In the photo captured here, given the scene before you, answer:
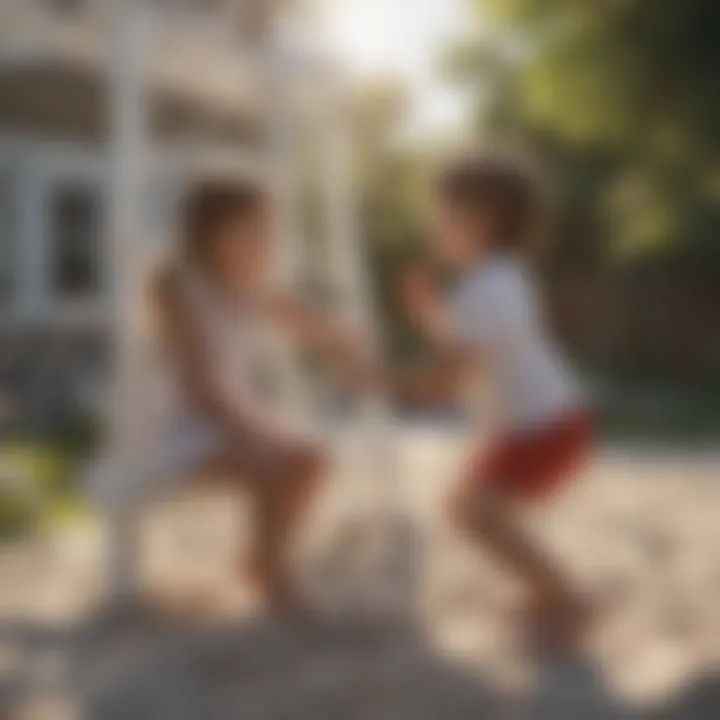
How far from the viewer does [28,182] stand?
0.71 m

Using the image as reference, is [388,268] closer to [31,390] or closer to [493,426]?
[493,426]

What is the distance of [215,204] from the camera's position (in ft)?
2.12

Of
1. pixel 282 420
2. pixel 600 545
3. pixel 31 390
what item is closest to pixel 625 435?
pixel 600 545

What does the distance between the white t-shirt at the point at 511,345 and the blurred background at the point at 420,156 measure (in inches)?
0.5

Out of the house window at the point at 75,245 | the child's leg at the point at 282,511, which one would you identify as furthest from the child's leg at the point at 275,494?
the house window at the point at 75,245

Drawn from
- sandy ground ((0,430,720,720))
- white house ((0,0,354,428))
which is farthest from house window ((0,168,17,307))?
sandy ground ((0,430,720,720))

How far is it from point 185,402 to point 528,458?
0.59 ft

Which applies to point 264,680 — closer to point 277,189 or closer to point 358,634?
point 358,634

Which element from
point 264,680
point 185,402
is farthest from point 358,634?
point 185,402

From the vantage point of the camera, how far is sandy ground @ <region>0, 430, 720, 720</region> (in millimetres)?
682

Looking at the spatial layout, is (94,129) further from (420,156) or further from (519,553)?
(519,553)

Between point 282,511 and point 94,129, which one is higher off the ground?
point 94,129

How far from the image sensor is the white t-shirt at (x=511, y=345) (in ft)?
2.09

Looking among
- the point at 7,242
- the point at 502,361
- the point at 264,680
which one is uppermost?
the point at 7,242
